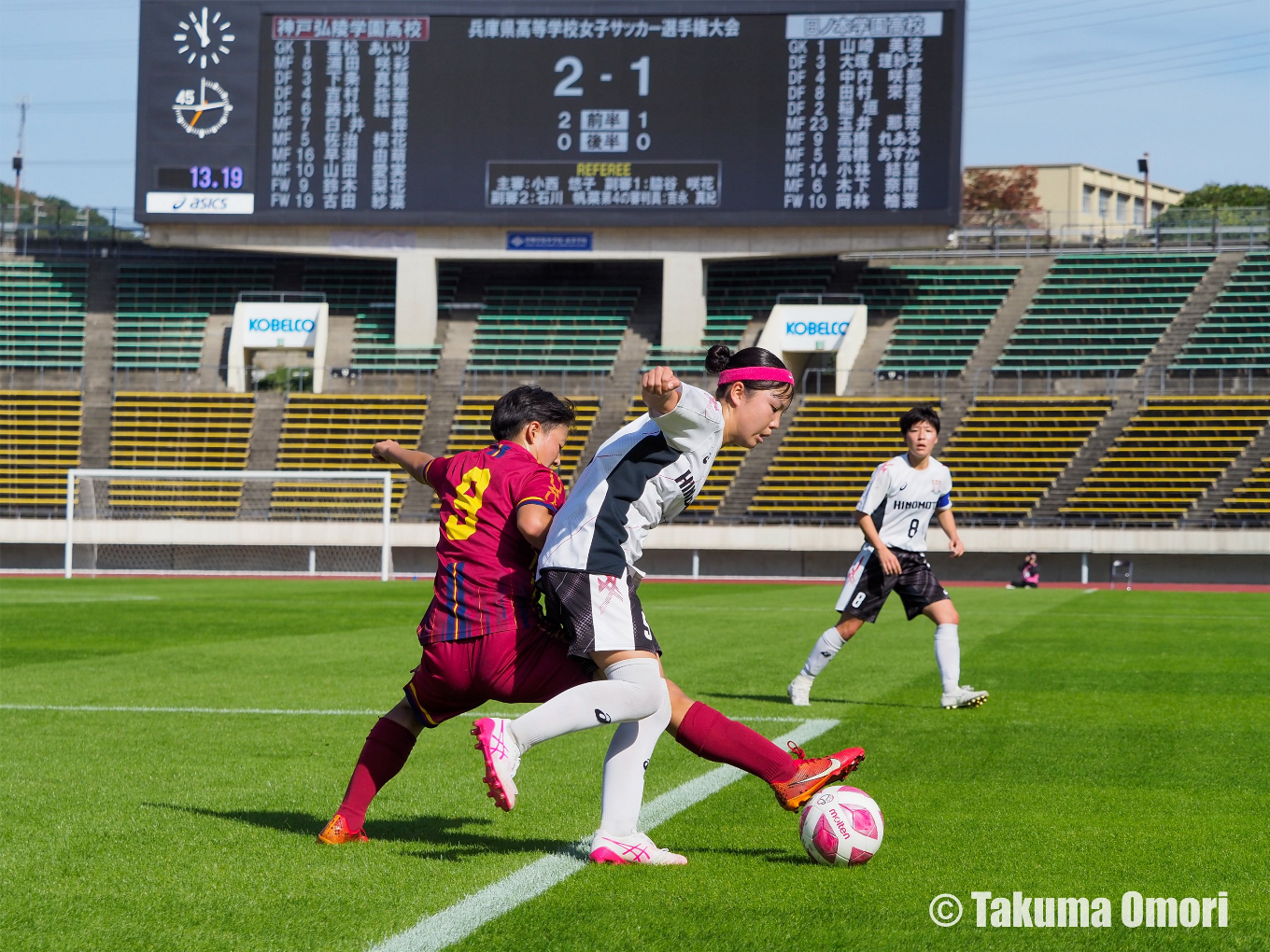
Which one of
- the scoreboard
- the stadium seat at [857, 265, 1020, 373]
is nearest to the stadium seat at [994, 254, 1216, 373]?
the stadium seat at [857, 265, 1020, 373]

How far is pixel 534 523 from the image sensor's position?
4785mm

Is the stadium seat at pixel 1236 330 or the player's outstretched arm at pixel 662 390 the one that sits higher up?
the stadium seat at pixel 1236 330

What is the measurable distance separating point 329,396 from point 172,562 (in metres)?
6.73

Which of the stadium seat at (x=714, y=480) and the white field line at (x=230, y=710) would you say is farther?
the stadium seat at (x=714, y=480)

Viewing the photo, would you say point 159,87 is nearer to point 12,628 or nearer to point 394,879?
point 12,628

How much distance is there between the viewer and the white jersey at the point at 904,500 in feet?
32.0

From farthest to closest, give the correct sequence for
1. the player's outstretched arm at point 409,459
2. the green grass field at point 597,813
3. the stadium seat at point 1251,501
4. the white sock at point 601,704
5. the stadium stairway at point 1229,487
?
the stadium stairway at point 1229,487 → the stadium seat at point 1251,501 → the player's outstretched arm at point 409,459 → the white sock at point 601,704 → the green grass field at point 597,813

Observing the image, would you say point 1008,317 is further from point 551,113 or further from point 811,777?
point 811,777

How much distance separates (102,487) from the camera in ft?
117

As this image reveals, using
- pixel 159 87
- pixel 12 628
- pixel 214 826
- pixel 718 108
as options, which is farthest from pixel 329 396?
pixel 214 826

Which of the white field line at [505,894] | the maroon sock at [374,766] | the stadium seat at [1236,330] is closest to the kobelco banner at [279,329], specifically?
the stadium seat at [1236,330]

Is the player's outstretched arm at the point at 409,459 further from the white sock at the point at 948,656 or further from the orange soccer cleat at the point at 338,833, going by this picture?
the white sock at the point at 948,656

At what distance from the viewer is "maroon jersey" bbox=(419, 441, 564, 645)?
4879 mm

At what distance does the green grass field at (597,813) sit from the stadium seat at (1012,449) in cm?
2287
